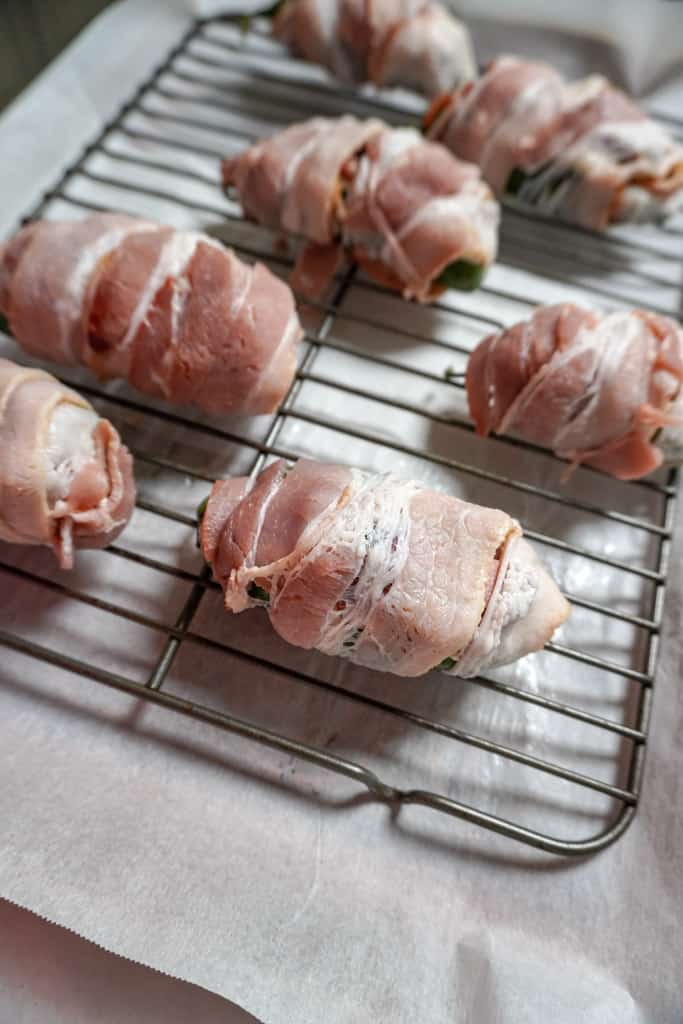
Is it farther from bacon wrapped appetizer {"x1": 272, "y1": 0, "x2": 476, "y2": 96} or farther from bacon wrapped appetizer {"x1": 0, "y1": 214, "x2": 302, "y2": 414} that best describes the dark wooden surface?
bacon wrapped appetizer {"x1": 0, "y1": 214, "x2": 302, "y2": 414}

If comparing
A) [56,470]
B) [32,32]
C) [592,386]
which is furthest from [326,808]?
[32,32]

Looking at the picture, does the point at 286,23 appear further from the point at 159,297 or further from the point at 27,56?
the point at 159,297

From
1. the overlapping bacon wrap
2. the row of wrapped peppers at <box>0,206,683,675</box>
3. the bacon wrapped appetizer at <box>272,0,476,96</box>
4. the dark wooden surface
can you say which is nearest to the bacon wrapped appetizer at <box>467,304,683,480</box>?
the row of wrapped peppers at <box>0,206,683,675</box>

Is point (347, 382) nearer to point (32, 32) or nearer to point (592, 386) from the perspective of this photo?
point (592, 386)

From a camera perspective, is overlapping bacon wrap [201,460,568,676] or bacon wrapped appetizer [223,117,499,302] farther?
bacon wrapped appetizer [223,117,499,302]

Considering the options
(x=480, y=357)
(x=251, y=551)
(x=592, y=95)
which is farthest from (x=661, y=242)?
(x=251, y=551)

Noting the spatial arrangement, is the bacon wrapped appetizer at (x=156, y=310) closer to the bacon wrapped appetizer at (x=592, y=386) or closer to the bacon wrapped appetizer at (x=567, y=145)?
the bacon wrapped appetizer at (x=592, y=386)
